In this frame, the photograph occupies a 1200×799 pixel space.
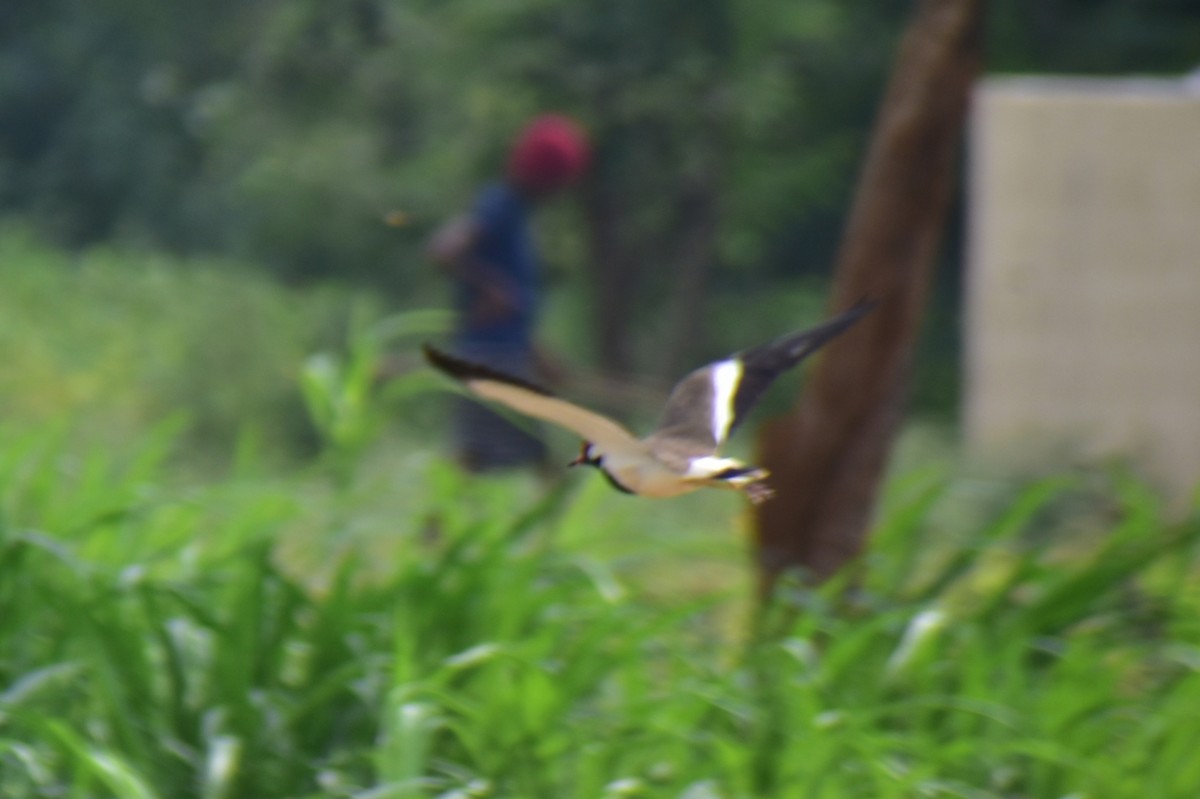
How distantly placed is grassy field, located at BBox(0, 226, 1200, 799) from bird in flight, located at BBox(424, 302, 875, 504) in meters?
1.25

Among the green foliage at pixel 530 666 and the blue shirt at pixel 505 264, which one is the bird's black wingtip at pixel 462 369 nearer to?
the green foliage at pixel 530 666

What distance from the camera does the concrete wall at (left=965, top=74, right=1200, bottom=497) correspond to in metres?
6.93

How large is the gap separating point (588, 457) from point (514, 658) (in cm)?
139

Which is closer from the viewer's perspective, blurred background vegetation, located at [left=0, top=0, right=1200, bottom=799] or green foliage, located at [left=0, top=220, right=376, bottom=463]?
blurred background vegetation, located at [left=0, top=0, right=1200, bottom=799]

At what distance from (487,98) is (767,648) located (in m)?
6.65

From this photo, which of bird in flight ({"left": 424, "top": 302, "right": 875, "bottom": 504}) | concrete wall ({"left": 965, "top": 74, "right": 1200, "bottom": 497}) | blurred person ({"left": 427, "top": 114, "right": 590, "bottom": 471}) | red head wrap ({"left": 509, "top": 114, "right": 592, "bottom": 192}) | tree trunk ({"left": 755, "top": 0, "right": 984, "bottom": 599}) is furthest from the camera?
concrete wall ({"left": 965, "top": 74, "right": 1200, "bottom": 497})

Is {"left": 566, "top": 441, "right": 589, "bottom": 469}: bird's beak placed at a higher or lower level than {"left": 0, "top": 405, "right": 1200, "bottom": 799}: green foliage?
higher

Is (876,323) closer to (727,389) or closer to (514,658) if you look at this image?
(514,658)

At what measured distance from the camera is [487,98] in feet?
29.8

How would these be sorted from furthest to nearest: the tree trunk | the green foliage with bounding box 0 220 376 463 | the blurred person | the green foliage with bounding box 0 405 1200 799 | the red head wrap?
the green foliage with bounding box 0 220 376 463, the blurred person, the red head wrap, the tree trunk, the green foliage with bounding box 0 405 1200 799

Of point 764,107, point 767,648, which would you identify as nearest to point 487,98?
point 764,107

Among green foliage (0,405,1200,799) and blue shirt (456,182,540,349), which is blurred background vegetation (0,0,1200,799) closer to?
green foliage (0,405,1200,799)

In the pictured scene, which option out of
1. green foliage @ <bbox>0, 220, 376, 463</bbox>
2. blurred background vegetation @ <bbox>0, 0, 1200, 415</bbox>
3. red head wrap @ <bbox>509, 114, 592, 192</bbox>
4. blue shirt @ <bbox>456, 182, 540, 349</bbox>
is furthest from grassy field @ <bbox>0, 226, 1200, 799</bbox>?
blurred background vegetation @ <bbox>0, 0, 1200, 415</bbox>

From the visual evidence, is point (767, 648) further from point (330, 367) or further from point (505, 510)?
point (330, 367)
